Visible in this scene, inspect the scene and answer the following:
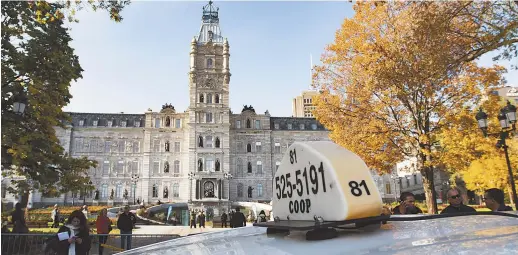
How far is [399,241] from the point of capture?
142 cm

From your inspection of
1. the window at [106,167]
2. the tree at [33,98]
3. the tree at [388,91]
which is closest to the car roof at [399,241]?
the tree at [388,91]

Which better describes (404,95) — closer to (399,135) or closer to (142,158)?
(399,135)

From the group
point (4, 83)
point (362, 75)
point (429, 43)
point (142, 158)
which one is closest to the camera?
point (429, 43)

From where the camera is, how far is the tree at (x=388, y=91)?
38.5ft

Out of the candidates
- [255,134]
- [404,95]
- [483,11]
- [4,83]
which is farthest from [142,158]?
[483,11]

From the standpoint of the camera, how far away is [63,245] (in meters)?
5.43

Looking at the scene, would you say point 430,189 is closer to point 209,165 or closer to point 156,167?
point 209,165

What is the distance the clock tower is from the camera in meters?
48.1

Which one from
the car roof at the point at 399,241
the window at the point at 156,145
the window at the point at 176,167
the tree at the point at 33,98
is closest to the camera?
the car roof at the point at 399,241

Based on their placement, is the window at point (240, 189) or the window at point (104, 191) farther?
the window at point (240, 189)

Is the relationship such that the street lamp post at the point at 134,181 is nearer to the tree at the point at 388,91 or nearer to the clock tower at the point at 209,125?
the clock tower at the point at 209,125

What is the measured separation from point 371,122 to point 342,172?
12.7 metres

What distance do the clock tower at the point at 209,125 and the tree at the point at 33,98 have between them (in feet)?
116

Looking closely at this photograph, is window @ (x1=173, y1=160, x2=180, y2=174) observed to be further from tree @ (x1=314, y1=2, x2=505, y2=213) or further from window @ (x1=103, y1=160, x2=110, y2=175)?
tree @ (x1=314, y1=2, x2=505, y2=213)
